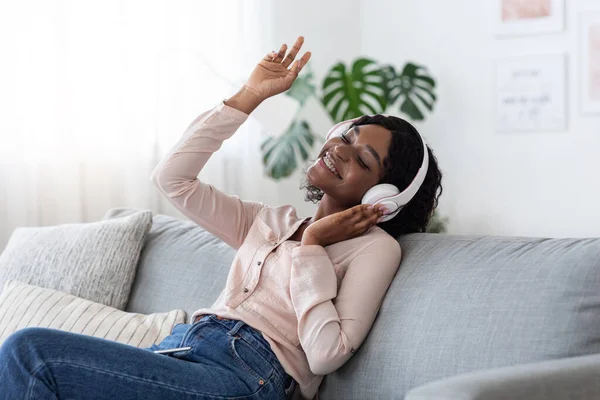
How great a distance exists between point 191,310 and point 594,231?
2.24 meters

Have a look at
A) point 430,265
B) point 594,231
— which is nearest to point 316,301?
point 430,265

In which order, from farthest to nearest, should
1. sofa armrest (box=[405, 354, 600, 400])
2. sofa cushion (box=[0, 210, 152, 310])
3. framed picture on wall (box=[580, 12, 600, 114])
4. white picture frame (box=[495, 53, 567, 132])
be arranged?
white picture frame (box=[495, 53, 567, 132]) < framed picture on wall (box=[580, 12, 600, 114]) < sofa cushion (box=[0, 210, 152, 310]) < sofa armrest (box=[405, 354, 600, 400])

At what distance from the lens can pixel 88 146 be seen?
3.43m

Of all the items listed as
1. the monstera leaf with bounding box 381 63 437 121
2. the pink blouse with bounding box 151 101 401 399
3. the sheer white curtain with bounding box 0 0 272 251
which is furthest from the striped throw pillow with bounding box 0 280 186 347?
the monstera leaf with bounding box 381 63 437 121

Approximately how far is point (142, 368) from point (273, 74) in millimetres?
732

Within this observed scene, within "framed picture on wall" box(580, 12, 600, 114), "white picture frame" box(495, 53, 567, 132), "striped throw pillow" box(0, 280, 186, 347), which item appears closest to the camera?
"striped throw pillow" box(0, 280, 186, 347)

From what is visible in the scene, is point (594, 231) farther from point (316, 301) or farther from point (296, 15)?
point (316, 301)

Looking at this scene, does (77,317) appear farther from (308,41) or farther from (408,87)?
(308,41)

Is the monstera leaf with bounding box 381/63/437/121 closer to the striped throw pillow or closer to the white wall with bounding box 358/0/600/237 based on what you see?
the white wall with bounding box 358/0/600/237

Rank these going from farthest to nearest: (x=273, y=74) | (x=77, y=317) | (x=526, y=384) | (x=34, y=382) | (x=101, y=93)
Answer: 1. (x=101, y=93)
2. (x=77, y=317)
3. (x=273, y=74)
4. (x=34, y=382)
5. (x=526, y=384)

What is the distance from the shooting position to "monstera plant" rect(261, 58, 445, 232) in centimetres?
391

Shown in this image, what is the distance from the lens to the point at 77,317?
2102 mm

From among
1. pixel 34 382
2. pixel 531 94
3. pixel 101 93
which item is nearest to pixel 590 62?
pixel 531 94

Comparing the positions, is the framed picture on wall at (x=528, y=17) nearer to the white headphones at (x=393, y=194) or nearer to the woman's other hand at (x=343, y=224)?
the white headphones at (x=393, y=194)
